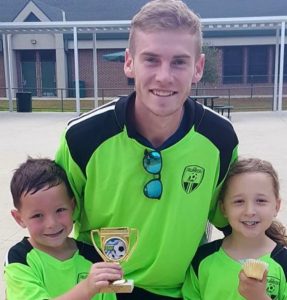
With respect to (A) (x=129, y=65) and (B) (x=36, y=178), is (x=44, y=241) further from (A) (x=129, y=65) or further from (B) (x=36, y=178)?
(A) (x=129, y=65)

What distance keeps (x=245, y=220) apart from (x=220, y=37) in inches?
1170

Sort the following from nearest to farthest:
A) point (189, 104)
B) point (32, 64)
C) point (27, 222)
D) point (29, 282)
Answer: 1. point (29, 282)
2. point (27, 222)
3. point (189, 104)
4. point (32, 64)

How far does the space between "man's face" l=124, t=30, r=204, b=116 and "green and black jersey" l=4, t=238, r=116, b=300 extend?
739 mm

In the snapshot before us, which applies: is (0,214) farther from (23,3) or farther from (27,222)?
(23,3)

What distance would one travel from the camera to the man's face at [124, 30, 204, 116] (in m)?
1.90

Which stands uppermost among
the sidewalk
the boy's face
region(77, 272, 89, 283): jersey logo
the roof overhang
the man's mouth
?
the roof overhang

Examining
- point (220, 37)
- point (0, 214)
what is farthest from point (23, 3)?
point (0, 214)

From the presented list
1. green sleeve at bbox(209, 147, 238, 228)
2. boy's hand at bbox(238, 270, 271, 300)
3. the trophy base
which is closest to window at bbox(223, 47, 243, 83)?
green sleeve at bbox(209, 147, 238, 228)

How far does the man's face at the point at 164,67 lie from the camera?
6.23 feet

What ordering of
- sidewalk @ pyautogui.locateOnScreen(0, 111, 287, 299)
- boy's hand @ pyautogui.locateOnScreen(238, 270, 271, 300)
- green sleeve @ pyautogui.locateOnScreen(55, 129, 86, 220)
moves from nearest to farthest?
1. boy's hand @ pyautogui.locateOnScreen(238, 270, 271, 300)
2. green sleeve @ pyautogui.locateOnScreen(55, 129, 86, 220)
3. sidewalk @ pyautogui.locateOnScreen(0, 111, 287, 299)

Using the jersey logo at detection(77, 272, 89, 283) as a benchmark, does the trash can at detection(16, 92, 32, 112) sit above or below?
below

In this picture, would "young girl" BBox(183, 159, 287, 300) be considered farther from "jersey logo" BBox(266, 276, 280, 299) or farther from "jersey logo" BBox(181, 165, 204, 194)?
"jersey logo" BBox(181, 165, 204, 194)

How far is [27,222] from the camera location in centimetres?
207

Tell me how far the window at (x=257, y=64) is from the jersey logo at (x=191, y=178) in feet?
98.4
